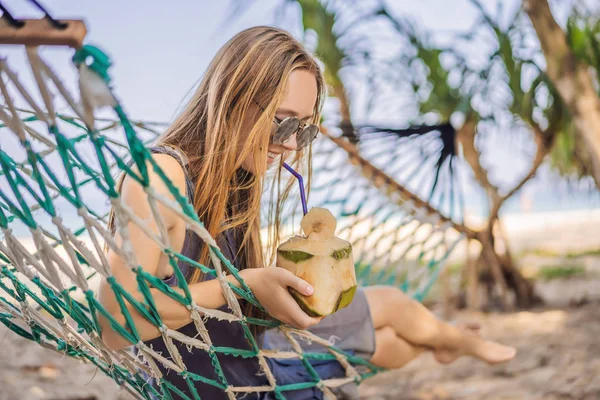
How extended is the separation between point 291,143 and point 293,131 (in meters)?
0.03

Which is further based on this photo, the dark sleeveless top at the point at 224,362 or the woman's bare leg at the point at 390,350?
the woman's bare leg at the point at 390,350

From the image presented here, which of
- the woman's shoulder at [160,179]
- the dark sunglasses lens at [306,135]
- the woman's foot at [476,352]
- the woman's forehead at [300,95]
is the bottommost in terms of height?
the woman's foot at [476,352]

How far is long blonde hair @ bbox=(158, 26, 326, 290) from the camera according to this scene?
93cm

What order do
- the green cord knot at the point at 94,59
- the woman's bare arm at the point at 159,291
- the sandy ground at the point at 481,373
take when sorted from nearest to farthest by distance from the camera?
the green cord knot at the point at 94,59, the woman's bare arm at the point at 159,291, the sandy ground at the point at 481,373

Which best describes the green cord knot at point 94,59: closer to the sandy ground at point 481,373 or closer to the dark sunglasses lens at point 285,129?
the dark sunglasses lens at point 285,129

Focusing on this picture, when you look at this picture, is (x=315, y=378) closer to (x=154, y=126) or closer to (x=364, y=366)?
(x=364, y=366)

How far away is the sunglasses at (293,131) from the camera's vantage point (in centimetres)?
94

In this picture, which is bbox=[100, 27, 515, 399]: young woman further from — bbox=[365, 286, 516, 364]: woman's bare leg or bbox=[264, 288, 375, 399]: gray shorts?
bbox=[365, 286, 516, 364]: woman's bare leg

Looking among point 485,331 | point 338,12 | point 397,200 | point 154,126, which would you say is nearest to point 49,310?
point 154,126

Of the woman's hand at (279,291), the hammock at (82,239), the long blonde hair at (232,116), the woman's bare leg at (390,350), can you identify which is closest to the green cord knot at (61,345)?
the hammock at (82,239)

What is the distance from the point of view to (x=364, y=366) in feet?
4.01

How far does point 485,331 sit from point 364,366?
182 cm

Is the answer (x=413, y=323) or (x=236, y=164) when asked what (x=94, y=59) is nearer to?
(x=236, y=164)

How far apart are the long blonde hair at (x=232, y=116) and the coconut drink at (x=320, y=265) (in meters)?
0.17
